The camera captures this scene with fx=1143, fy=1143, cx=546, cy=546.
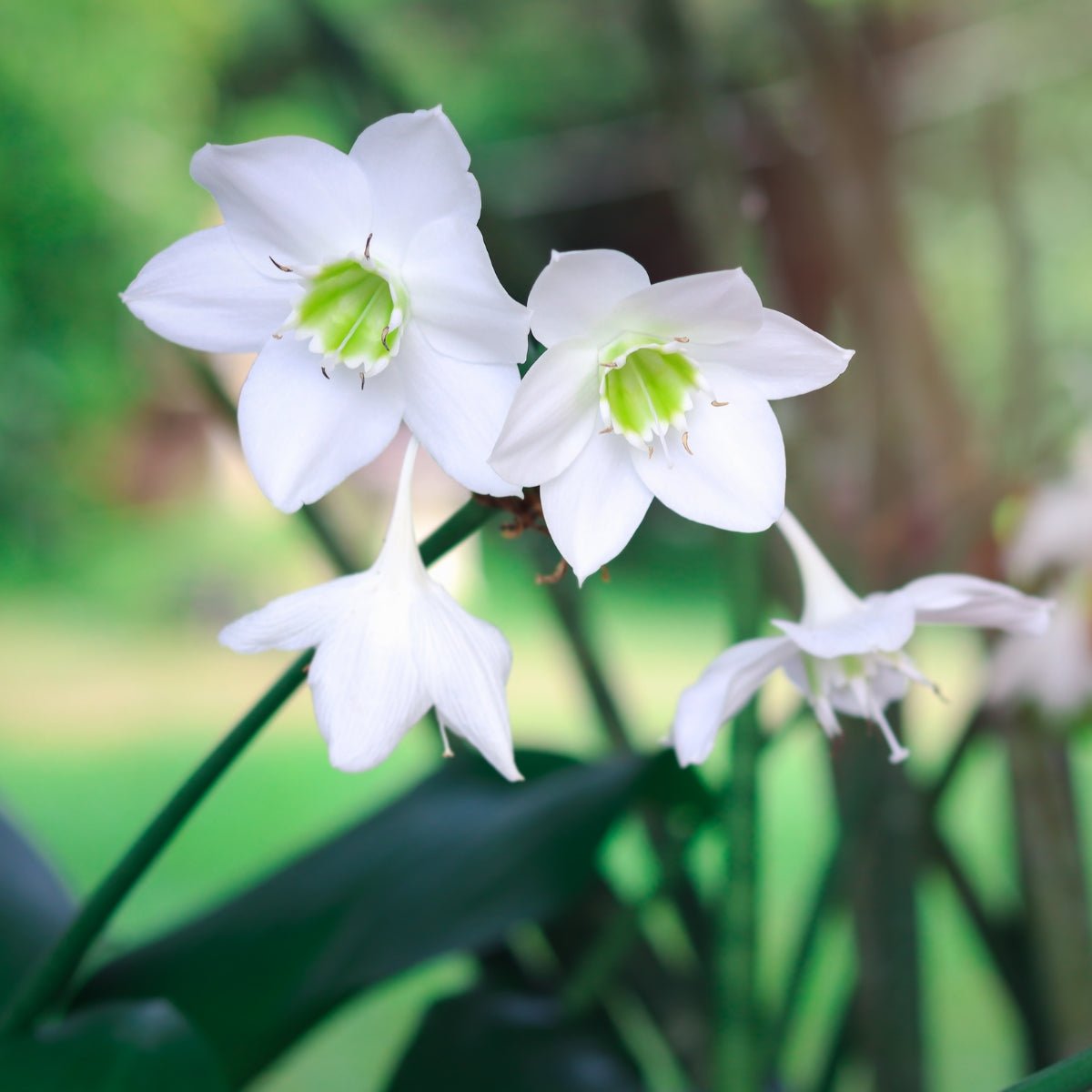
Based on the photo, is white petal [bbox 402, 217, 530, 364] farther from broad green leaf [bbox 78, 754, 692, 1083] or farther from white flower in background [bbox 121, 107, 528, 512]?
broad green leaf [bbox 78, 754, 692, 1083]

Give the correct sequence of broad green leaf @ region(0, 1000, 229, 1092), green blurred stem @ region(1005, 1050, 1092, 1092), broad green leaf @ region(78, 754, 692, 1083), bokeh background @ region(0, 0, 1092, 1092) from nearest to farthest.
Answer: green blurred stem @ region(1005, 1050, 1092, 1092), broad green leaf @ region(0, 1000, 229, 1092), broad green leaf @ region(78, 754, 692, 1083), bokeh background @ region(0, 0, 1092, 1092)

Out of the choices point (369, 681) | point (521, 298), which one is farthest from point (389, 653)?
point (521, 298)

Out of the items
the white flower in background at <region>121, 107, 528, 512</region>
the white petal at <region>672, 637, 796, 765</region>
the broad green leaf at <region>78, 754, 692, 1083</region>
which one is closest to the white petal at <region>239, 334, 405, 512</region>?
the white flower in background at <region>121, 107, 528, 512</region>

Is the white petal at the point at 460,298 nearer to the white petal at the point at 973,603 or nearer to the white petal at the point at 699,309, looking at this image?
the white petal at the point at 699,309

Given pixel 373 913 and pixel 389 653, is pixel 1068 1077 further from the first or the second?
pixel 373 913

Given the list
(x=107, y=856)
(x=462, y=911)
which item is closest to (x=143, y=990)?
(x=462, y=911)

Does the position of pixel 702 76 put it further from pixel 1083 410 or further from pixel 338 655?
pixel 338 655
